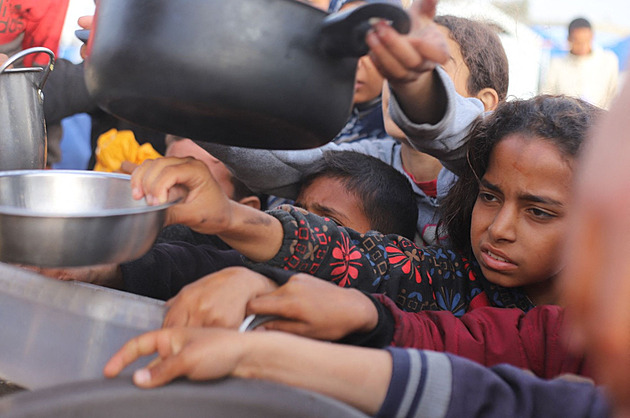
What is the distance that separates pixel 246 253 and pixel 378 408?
1.53 ft

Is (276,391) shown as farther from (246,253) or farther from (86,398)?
(246,253)

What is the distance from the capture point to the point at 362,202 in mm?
1517

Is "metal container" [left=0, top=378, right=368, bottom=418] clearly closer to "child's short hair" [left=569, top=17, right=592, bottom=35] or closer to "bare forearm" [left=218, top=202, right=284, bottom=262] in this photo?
"bare forearm" [left=218, top=202, right=284, bottom=262]

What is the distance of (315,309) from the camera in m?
0.77

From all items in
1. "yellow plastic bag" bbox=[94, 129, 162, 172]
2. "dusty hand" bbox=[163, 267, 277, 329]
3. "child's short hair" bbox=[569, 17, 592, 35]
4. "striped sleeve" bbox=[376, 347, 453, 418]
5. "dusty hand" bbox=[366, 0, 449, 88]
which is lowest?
"yellow plastic bag" bbox=[94, 129, 162, 172]

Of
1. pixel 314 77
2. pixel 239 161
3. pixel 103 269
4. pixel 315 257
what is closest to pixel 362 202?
pixel 239 161

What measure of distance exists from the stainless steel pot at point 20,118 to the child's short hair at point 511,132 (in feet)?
2.50

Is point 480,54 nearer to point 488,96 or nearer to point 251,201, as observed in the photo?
point 488,96

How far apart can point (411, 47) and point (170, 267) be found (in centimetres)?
68

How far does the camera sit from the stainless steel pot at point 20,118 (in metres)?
0.94

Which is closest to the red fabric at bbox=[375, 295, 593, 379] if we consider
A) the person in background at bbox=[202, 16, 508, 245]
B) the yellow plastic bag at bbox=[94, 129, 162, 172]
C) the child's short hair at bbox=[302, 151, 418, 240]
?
the person in background at bbox=[202, 16, 508, 245]

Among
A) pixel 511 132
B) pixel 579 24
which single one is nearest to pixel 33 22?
pixel 511 132

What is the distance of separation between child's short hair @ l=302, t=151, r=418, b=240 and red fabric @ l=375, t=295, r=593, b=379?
1.99ft

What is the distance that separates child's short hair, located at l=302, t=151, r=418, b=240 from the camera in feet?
4.99
